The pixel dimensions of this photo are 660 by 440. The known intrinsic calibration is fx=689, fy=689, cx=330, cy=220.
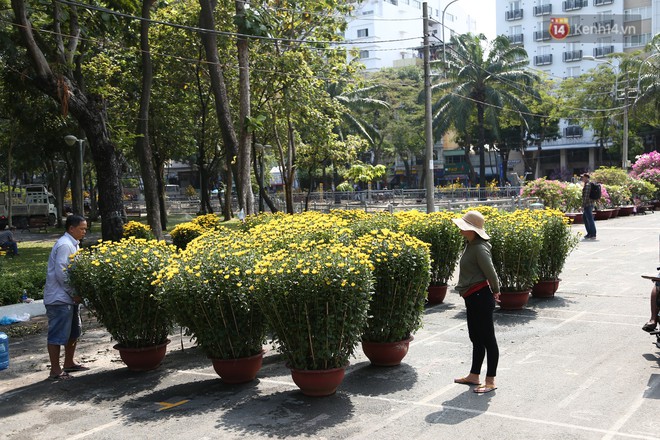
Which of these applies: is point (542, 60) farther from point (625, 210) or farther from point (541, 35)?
point (625, 210)

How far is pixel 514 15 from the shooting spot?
75500 mm

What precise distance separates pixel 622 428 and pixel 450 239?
19.6ft

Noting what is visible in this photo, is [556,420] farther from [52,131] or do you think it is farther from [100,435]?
[52,131]

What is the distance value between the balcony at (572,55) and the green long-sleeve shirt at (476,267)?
6987 centimetres

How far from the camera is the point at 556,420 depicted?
18.9ft

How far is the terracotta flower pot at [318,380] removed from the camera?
6.47 m

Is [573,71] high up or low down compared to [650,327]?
up

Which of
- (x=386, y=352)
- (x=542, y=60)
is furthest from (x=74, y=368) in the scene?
(x=542, y=60)

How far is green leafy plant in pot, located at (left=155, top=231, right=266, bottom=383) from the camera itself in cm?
680

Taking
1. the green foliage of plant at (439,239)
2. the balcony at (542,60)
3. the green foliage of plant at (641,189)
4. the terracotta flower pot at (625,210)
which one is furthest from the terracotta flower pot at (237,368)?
the balcony at (542,60)

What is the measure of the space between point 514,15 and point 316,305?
249 feet

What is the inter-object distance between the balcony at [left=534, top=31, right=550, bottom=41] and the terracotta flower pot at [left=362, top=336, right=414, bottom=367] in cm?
7199

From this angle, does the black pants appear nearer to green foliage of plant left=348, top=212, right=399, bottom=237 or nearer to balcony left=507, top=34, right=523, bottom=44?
green foliage of plant left=348, top=212, right=399, bottom=237

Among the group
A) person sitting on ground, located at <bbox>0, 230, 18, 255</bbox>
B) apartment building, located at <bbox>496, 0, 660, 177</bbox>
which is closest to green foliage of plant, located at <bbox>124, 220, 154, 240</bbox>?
person sitting on ground, located at <bbox>0, 230, 18, 255</bbox>
